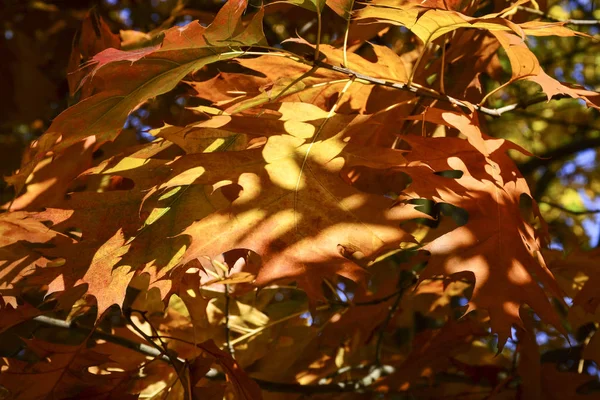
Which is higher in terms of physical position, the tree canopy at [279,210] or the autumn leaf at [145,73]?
the autumn leaf at [145,73]

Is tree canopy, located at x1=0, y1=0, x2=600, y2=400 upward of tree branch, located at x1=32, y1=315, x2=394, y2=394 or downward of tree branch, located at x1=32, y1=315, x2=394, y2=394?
upward

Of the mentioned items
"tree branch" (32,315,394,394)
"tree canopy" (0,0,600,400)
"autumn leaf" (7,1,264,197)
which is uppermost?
"autumn leaf" (7,1,264,197)

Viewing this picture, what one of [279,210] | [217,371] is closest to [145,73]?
[279,210]

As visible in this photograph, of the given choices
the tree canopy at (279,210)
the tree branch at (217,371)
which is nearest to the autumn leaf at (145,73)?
the tree canopy at (279,210)

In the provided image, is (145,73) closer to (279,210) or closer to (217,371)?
(279,210)

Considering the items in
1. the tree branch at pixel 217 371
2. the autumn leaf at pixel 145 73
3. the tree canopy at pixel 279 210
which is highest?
the autumn leaf at pixel 145 73

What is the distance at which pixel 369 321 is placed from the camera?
148 centimetres

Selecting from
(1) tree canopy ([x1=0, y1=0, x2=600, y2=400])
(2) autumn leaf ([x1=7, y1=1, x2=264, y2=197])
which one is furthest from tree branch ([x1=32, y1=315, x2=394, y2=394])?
(2) autumn leaf ([x1=7, y1=1, x2=264, y2=197])

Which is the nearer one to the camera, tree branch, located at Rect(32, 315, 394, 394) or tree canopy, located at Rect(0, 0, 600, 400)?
tree canopy, located at Rect(0, 0, 600, 400)

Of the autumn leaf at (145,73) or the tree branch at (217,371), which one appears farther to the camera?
the tree branch at (217,371)

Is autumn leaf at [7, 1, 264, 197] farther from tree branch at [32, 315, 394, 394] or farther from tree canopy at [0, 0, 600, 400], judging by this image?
tree branch at [32, 315, 394, 394]

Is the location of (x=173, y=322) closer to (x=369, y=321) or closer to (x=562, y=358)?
(x=369, y=321)

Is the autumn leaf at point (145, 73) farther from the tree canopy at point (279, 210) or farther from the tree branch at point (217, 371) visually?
the tree branch at point (217, 371)

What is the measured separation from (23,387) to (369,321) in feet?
2.43
